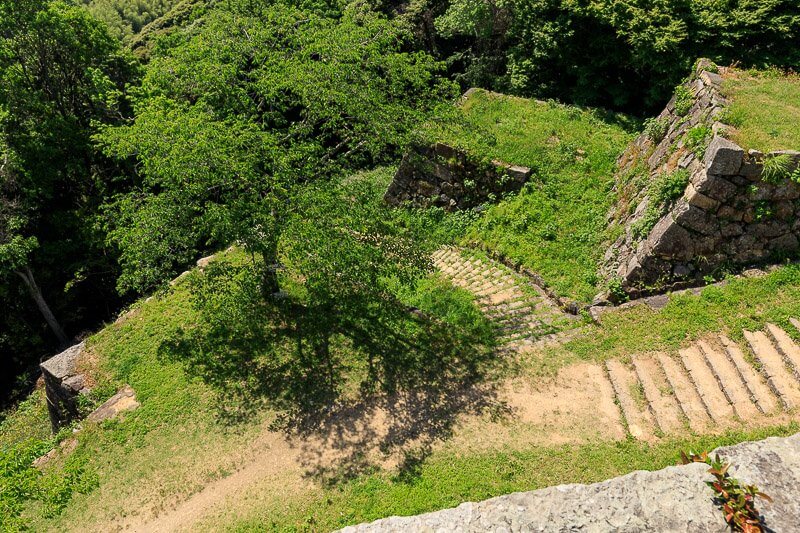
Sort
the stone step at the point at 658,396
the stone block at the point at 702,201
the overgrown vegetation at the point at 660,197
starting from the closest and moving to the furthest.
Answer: the stone step at the point at 658,396, the stone block at the point at 702,201, the overgrown vegetation at the point at 660,197

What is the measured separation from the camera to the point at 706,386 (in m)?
10.0

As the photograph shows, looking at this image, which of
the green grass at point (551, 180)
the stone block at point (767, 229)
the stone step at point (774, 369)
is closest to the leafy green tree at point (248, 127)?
the green grass at point (551, 180)

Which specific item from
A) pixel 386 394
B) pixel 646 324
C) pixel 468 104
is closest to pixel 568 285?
pixel 646 324

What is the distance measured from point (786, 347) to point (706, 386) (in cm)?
175

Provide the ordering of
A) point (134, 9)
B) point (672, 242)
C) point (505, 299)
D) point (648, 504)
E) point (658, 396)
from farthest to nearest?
1. point (134, 9)
2. point (505, 299)
3. point (672, 242)
4. point (658, 396)
5. point (648, 504)

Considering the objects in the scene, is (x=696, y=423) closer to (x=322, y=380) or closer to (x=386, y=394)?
(x=386, y=394)

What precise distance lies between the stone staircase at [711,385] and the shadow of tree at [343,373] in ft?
8.97

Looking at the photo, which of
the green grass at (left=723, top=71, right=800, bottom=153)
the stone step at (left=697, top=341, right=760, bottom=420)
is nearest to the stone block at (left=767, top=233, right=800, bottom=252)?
the green grass at (left=723, top=71, right=800, bottom=153)

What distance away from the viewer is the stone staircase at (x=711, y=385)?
371 inches

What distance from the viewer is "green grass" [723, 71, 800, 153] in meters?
11.6

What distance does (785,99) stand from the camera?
43.7ft

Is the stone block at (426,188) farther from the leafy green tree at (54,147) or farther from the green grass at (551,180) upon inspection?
the leafy green tree at (54,147)

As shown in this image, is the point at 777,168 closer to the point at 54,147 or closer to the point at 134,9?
the point at 54,147

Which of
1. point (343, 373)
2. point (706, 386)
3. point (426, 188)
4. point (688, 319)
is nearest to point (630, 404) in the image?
point (706, 386)
